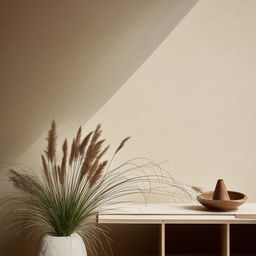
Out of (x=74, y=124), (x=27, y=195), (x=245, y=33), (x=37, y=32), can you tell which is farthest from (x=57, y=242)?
(x=245, y=33)

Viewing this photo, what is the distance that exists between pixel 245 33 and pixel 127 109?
0.71 metres

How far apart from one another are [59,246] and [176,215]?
0.54 meters

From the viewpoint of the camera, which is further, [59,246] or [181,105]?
[181,105]

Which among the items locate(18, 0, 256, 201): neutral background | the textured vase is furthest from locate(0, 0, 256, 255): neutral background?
the textured vase

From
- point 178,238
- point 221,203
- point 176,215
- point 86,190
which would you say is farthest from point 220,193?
point 86,190

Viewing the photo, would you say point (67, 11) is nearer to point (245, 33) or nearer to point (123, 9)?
point (123, 9)

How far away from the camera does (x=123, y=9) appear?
2.16m

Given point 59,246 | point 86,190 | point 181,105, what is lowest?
point 59,246

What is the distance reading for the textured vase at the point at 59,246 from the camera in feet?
8.13

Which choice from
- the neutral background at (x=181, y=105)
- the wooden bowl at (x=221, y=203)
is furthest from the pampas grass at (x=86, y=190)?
the wooden bowl at (x=221, y=203)

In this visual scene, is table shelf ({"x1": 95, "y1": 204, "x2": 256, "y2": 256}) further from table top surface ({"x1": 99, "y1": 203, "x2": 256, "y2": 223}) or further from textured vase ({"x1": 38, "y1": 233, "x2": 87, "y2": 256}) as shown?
textured vase ({"x1": 38, "y1": 233, "x2": 87, "y2": 256})

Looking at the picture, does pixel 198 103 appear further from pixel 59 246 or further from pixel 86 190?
pixel 59 246

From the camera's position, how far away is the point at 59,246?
8.16 ft

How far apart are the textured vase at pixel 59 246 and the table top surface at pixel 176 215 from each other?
16 cm
